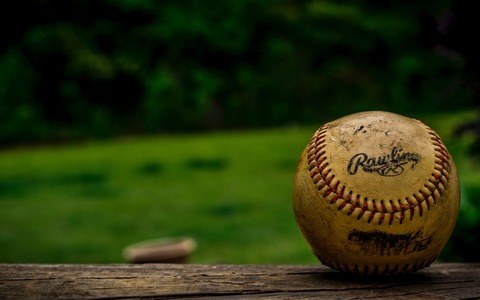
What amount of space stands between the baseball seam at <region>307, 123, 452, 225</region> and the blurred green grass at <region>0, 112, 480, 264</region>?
A: 204cm

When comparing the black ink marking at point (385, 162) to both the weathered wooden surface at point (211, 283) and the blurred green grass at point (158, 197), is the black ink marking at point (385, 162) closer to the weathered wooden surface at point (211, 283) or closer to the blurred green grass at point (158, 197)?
the weathered wooden surface at point (211, 283)

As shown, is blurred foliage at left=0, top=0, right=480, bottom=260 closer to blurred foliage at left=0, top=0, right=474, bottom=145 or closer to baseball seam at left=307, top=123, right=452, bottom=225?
blurred foliage at left=0, top=0, right=474, bottom=145

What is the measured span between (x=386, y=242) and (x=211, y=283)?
2.00ft

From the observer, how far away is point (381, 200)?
2.29 meters

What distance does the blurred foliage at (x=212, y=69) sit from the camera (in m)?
17.4

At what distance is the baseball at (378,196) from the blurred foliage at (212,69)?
1494 cm

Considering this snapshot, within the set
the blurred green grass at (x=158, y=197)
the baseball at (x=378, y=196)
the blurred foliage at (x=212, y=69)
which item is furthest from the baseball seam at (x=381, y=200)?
the blurred foliage at (x=212, y=69)

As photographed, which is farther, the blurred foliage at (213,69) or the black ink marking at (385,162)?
the blurred foliage at (213,69)

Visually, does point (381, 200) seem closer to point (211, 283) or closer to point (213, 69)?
point (211, 283)

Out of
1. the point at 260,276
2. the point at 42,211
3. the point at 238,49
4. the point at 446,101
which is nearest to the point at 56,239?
the point at 42,211

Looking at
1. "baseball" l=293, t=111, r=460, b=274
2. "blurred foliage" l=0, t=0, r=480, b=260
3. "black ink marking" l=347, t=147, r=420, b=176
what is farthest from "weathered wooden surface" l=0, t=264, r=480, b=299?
"blurred foliage" l=0, t=0, r=480, b=260

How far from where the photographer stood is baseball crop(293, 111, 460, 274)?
229 cm

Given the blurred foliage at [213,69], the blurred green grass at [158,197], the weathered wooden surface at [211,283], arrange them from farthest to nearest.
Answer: the blurred foliage at [213,69] → the blurred green grass at [158,197] → the weathered wooden surface at [211,283]

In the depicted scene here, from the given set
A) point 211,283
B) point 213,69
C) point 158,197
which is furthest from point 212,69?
point 211,283
